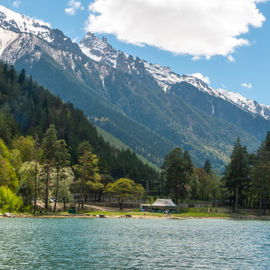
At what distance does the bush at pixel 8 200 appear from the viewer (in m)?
97.2

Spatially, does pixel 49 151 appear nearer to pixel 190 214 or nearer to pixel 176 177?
pixel 176 177

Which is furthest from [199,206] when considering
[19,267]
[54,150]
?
[19,267]

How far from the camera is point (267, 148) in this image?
148500 millimetres

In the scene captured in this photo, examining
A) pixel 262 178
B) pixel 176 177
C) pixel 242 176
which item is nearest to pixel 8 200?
pixel 176 177

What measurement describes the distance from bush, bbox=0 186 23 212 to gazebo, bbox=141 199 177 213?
51923mm

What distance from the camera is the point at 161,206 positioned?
143875 mm

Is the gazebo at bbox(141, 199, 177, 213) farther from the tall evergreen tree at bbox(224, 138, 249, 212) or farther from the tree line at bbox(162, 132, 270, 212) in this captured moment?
the tall evergreen tree at bbox(224, 138, 249, 212)

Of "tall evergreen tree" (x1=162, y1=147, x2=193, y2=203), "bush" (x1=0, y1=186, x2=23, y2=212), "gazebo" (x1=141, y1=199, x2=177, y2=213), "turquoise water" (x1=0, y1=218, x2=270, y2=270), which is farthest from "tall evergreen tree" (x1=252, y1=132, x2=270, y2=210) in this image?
"bush" (x1=0, y1=186, x2=23, y2=212)

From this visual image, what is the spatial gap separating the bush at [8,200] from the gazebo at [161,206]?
5192cm

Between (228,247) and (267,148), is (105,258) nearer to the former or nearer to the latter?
(228,247)

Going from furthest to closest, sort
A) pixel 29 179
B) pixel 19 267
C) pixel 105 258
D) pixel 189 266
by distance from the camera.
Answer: pixel 29 179, pixel 105 258, pixel 189 266, pixel 19 267

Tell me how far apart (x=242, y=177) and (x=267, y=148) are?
20.1m

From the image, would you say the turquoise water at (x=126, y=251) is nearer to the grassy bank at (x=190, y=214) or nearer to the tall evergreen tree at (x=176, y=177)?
the grassy bank at (x=190, y=214)

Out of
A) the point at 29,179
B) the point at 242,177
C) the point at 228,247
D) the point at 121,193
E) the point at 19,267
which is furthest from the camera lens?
the point at 121,193
